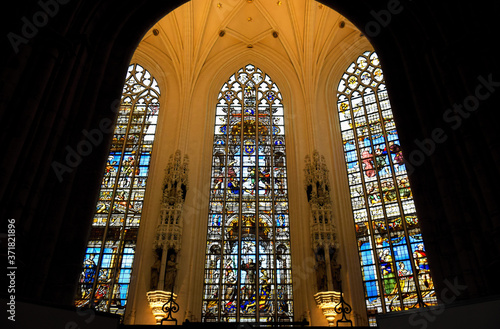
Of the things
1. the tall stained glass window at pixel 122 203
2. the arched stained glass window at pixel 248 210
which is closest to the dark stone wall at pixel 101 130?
the tall stained glass window at pixel 122 203

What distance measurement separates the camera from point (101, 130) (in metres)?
7.36

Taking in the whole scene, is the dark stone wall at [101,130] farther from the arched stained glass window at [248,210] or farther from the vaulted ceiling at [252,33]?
the vaulted ceiling at [252,33]

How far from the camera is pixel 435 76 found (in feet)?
24.0

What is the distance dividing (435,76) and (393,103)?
36.1 inches

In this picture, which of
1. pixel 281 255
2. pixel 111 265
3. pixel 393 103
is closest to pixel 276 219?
pixel 281 255

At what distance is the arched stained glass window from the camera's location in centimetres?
1206

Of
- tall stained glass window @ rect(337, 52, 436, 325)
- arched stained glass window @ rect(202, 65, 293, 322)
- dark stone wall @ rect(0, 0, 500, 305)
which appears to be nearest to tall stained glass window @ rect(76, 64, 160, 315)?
arched stained glass window @ rect(202, 65, 293, 322)

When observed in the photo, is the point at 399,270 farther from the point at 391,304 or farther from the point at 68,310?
the point at 68,310

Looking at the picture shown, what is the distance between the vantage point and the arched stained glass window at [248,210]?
39.6ft

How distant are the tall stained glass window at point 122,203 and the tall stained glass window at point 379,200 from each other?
7000 mm

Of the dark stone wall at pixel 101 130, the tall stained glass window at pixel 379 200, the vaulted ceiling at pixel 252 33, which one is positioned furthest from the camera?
the vaulted ceiling at pixel 252 33

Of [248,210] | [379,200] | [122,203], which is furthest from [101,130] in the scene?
[379,200]

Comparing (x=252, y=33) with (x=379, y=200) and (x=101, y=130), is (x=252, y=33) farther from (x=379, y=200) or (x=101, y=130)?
(x=101, y=130)

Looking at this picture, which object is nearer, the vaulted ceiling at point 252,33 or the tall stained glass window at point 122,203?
the tall stained glass window at point 122,203
